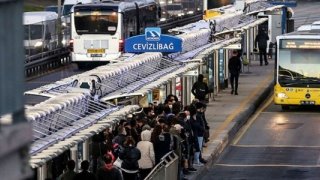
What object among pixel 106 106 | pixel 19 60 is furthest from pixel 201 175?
pixel 19 60

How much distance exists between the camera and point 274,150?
1049 inches

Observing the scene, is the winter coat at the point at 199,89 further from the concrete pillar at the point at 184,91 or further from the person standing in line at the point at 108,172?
the person standing in line at the point at 108,172

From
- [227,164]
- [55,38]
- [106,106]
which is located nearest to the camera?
[106,106]

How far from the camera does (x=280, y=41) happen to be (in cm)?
3494

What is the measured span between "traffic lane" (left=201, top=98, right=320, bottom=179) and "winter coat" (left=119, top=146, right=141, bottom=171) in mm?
6445

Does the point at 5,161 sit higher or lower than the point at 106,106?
higher

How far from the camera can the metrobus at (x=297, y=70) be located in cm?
3456

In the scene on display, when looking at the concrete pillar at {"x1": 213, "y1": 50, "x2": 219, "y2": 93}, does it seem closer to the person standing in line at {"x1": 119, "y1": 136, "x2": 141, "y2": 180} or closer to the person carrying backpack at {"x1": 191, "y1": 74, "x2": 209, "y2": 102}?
the person carrying backpack at {"x1": 191, "y1": 74, "x2": 209, "y2": 102}

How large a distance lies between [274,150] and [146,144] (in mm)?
9587

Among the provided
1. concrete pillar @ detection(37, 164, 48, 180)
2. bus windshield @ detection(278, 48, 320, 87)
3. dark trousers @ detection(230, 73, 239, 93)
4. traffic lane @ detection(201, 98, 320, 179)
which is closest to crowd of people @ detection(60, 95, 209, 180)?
concrete pillar @ detection(37, 164, 48, 180)

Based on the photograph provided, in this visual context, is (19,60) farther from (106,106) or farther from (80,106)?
(106,106)

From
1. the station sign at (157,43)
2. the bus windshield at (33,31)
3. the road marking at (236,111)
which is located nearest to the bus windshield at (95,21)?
the bus windshield at (33,31)

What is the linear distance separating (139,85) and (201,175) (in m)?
2.25

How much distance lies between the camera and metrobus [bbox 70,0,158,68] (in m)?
48.5
